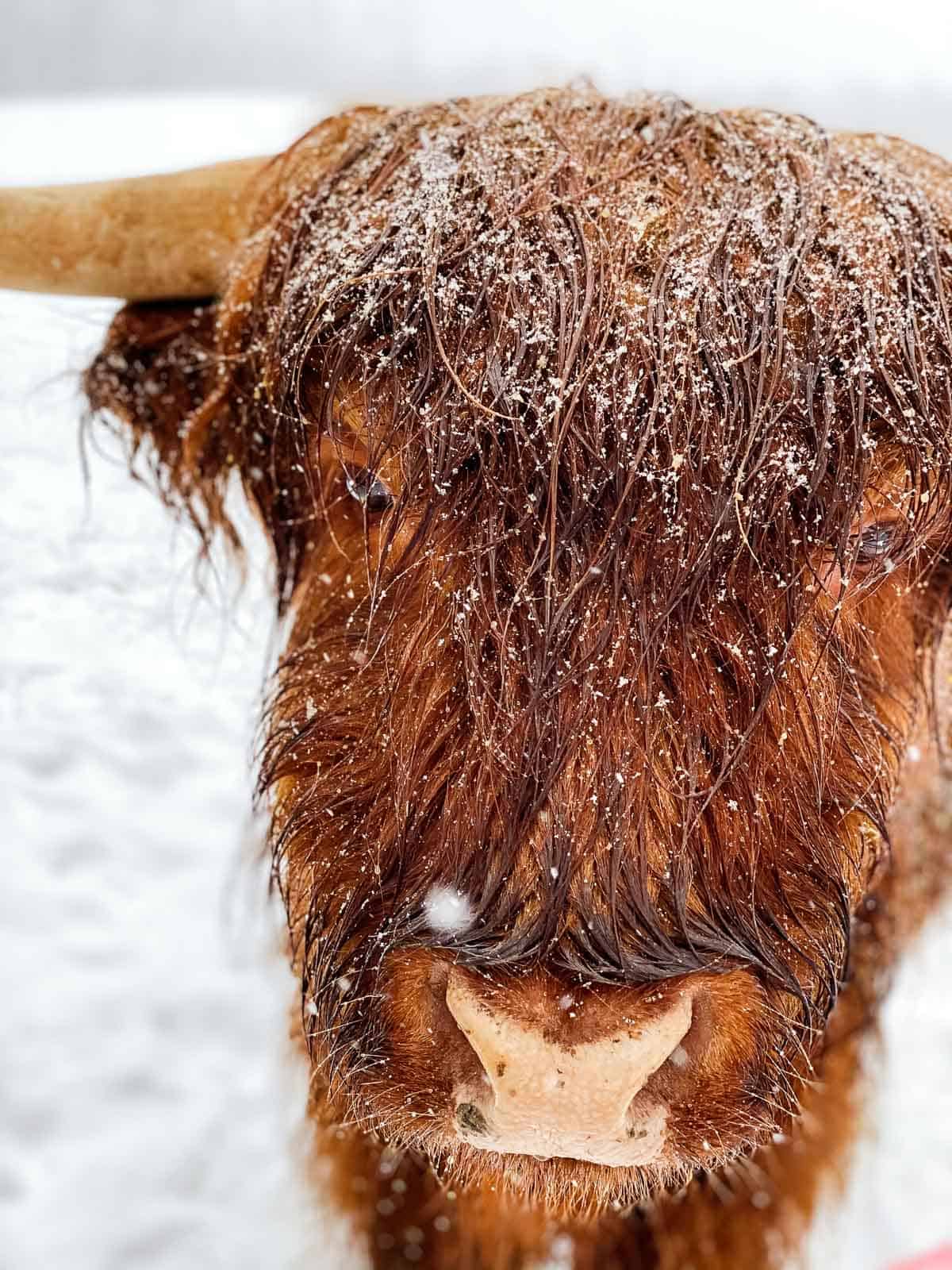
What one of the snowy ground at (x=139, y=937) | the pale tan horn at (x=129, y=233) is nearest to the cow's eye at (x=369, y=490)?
the pale tan horn at (x=129, y=233)

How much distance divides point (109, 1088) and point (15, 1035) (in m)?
0.29

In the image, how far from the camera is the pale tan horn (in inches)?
49.8

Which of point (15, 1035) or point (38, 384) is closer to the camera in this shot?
point (38, 384)

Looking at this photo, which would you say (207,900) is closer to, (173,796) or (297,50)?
(173,796)

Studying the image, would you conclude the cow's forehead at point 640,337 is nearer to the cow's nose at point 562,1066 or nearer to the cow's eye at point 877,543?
the cow's eye at point 877,543

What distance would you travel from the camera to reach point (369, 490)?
1108 mm

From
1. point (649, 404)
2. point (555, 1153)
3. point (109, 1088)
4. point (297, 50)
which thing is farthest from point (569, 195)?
point (297, 50)

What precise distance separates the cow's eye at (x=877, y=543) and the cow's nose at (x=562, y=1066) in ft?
1.54

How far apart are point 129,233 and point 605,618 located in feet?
2.49

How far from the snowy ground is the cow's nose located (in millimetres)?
1160

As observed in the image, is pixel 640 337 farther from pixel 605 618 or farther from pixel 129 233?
pixel 129 233

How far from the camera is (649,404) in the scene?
96 centimetres

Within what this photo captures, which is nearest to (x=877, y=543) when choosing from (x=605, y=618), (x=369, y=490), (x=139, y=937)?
(x=605, y=618)

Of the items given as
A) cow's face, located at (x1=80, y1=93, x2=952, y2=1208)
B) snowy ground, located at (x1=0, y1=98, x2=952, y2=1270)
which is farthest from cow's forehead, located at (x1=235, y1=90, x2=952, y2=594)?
snowy ground, located at (x1=0, y1=98, x2=952, y2=1270)
